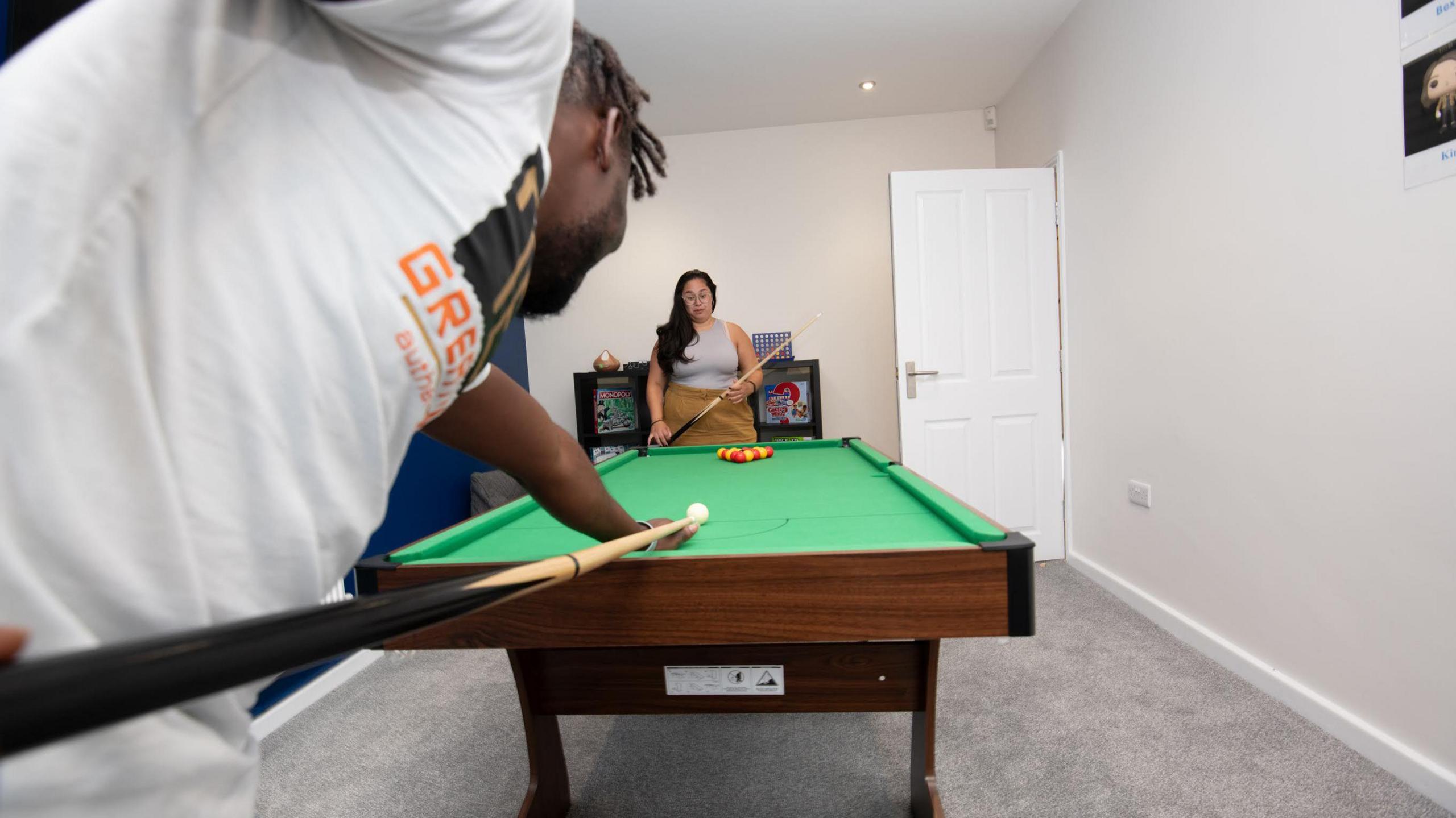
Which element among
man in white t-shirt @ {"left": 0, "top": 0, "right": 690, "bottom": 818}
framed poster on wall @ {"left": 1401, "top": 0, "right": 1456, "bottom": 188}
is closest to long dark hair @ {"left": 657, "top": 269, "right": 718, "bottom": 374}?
framed poster on wall @ {"left": 1401, "top": 0, "right": 1456, "bottom": 188}

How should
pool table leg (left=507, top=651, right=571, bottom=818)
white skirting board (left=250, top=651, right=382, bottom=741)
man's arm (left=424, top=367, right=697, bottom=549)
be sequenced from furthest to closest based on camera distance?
white skirting board (left=250, top=651, right=382, bottom=741) < pool table leg (left=507, top=651, right=571, bottom=818) < man's arm (left=424, top=367, right=697, bottom=549)

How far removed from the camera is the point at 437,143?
499 millimetres

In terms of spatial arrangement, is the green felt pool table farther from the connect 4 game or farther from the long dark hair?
the connect 4 game

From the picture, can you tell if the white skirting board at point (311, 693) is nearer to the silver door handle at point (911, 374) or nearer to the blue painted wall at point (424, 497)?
the blue painted wall at point (424, 497)

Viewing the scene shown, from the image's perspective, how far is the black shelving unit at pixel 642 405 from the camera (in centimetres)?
458

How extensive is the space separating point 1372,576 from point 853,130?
3.78 meters

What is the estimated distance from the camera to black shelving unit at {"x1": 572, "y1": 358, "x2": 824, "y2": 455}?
458 cm

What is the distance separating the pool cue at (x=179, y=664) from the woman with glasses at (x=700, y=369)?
3.13 m

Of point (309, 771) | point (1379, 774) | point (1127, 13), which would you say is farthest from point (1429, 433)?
point (309, 771)

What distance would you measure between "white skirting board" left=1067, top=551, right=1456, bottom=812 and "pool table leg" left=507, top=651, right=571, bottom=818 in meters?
2.02

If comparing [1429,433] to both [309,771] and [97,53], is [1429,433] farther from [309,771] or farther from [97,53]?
[309,771]

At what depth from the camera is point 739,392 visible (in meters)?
3.62

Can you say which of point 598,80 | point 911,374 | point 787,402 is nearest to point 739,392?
point 911,374

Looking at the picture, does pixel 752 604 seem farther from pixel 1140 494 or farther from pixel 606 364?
pixel 606 364
